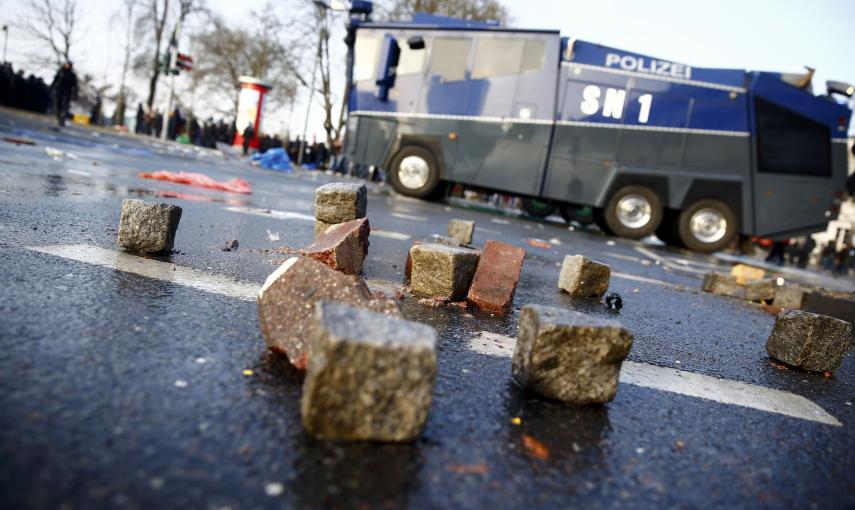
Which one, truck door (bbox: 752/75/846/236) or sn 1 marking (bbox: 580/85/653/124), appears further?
sn 1 marking (bbox: 580/85/653/124)

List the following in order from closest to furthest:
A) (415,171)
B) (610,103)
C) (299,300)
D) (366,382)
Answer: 1. (366,382)
2. (299,300)
3. (610,103)
4. (415,171)

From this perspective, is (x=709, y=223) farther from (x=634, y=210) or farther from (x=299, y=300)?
(x=299, y=300)

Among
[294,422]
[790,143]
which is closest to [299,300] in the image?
[294,422]

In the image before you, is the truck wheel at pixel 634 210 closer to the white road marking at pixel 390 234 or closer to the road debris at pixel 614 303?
the white road marking at pixel 390 234

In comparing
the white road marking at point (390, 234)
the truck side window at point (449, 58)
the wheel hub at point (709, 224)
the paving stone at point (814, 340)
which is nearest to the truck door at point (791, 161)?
the wheel hub at point (709, 224)

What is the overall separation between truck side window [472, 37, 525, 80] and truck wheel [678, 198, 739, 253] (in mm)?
4388

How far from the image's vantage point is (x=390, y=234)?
5.08 metres

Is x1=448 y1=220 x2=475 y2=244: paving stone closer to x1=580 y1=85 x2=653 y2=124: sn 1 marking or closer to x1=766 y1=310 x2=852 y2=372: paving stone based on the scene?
x1=766 y1=310 x2=852 y2=372: paving stone

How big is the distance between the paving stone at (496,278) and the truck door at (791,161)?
9377mm

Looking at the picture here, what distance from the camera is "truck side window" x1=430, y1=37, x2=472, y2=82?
10.9 m

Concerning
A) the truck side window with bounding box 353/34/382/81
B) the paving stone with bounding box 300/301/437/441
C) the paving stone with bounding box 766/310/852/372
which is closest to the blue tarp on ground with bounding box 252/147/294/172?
the truck side window with bounding box 353/34/382/81

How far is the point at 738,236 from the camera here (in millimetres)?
11273

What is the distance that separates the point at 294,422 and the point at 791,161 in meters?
11.7

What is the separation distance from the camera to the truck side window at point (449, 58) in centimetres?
1092
